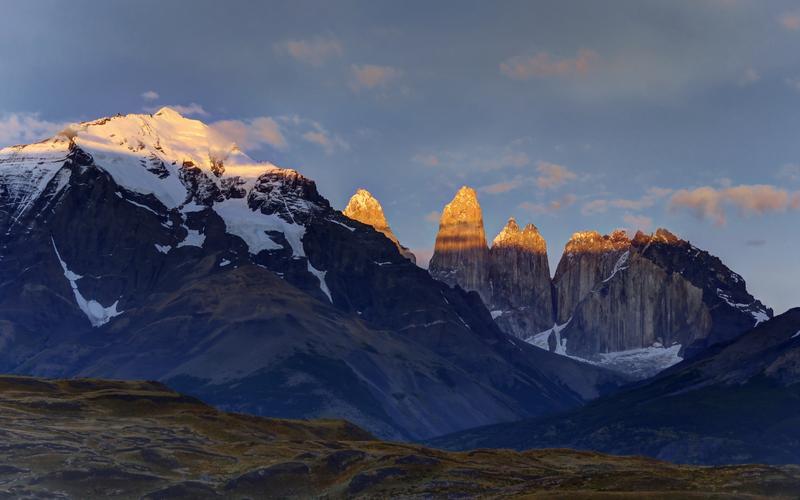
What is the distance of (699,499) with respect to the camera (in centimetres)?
19238

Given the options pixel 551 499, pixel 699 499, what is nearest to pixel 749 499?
pixel 699 499

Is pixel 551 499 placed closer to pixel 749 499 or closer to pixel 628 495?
pixel 628 495

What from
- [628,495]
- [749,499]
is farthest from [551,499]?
[749,499]

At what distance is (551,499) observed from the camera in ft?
632

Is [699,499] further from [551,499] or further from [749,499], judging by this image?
[551,499]

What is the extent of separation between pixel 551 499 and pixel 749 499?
31074mm

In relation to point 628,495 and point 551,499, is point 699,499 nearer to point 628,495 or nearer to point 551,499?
point 628,495

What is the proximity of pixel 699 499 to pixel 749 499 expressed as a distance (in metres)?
8.31

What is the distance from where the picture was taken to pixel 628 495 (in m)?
192

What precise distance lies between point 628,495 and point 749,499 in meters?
19.2

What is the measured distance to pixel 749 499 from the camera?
636 feet

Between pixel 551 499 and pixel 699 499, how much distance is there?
2289cm
